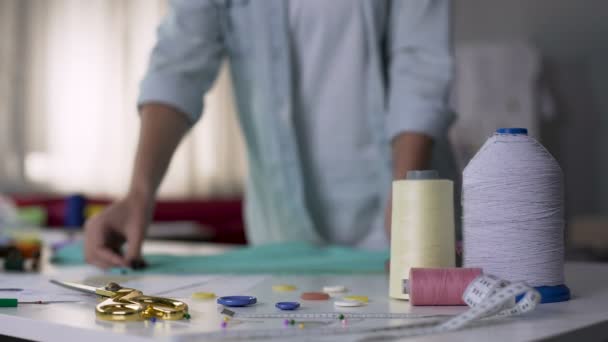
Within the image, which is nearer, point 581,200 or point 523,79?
point 523,79

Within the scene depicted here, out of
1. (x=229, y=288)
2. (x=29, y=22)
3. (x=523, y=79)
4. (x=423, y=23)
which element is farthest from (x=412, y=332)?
(x=29, y=22)

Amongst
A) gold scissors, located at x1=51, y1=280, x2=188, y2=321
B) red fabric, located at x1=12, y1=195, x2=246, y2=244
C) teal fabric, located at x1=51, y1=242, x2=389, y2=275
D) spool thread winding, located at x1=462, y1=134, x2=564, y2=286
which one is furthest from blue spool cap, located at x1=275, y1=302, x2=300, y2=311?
red fabric, located at x1=12, y1=195, x2=246, y2=244

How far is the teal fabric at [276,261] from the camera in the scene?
1110 mm

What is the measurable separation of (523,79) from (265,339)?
3.20m

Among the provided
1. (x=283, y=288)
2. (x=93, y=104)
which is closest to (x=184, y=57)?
(x=283, y=288)

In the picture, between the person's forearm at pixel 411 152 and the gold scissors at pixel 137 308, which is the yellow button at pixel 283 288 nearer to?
the gold scissors at pixel 137 308

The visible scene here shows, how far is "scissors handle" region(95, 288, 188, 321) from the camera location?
68 centimetres

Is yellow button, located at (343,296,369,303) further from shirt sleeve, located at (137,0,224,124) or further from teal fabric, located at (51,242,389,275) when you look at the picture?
shirt sleeve, located at (137,0,224,124)

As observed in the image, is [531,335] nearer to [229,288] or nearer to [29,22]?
[229,288]

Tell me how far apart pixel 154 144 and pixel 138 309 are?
627mm

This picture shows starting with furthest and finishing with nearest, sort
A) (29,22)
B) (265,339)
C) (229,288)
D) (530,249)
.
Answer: (29,22), (229,288), (530,249), (265,339)

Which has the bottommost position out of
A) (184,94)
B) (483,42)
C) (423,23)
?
(184,94)

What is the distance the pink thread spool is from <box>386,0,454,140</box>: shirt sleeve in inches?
20.4

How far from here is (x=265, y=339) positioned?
0.61m
